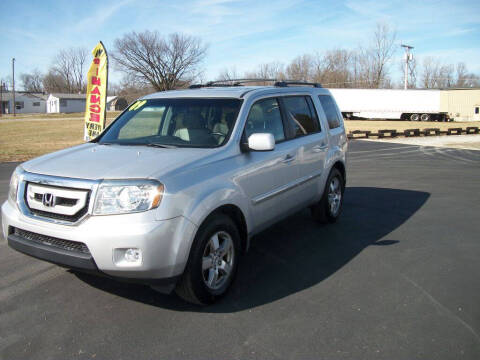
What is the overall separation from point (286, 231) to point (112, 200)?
3.22 m

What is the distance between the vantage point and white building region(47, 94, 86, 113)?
87.3 m

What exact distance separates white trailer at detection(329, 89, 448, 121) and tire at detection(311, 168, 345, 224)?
130 ft

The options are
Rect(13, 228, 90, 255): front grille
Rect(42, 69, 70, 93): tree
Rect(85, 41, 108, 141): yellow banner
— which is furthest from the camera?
Rect(42, 69, 70, 93): tree

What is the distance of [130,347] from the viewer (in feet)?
10.1

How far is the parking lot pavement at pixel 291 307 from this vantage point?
3080mm

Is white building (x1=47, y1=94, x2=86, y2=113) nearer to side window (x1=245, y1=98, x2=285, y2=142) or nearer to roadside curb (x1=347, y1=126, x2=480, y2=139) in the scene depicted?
roadside curb (x1=347, y1=126, x2=480, y2=139)

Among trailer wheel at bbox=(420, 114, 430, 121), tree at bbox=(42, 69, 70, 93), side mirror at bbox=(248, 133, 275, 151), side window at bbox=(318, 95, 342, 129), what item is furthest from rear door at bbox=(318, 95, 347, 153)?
tree at bbox=(42, 69, 70, 93)

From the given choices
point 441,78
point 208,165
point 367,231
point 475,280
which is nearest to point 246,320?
point 208,165

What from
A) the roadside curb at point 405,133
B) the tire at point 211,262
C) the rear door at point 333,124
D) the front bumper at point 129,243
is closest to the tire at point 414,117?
the roadside curb at point 405,133

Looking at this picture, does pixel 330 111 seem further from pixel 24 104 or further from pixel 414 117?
pixel 24 104

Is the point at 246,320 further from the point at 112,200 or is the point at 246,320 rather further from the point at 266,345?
the point at 112,200

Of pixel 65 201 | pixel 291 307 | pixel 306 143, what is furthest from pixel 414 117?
pixel 65 201

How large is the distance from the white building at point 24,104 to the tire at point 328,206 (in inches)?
3839

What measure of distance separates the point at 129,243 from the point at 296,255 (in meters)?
2.40
